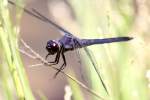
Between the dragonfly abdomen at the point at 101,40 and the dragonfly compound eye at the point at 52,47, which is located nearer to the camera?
the dragonfly abdomen at the point at 101,40

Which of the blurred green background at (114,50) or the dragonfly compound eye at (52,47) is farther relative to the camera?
the dragonfly compound eye at (52,47)

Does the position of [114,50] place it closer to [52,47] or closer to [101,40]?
[101,40]

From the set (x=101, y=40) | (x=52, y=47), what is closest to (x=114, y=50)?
(x=101, y=40)

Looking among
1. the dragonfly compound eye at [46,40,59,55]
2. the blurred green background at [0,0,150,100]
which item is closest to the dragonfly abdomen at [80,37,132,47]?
the blurred green background at [0,0,150,100]

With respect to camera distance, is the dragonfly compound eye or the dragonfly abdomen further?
the dragonfly compound eye

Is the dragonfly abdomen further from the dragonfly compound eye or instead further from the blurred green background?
the dragonfly compound eye

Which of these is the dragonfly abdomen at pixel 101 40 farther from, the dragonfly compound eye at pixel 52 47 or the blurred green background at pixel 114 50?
the dragonfly compound eye at pixel 52 47

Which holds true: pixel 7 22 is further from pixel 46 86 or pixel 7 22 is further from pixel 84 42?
pixel 46 86

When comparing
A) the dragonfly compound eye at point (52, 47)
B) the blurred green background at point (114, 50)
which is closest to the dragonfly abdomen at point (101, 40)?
the blurred green background at point (114, 50)

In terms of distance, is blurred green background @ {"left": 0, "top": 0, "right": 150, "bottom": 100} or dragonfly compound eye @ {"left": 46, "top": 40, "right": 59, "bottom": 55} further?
dragonfly compound eye @ {"left": 46, "top": 40, "right": 59, "bottom": 55}

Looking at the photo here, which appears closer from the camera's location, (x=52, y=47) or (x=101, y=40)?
(x=101, y=40)

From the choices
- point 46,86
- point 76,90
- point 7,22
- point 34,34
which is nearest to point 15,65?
point 7,22
